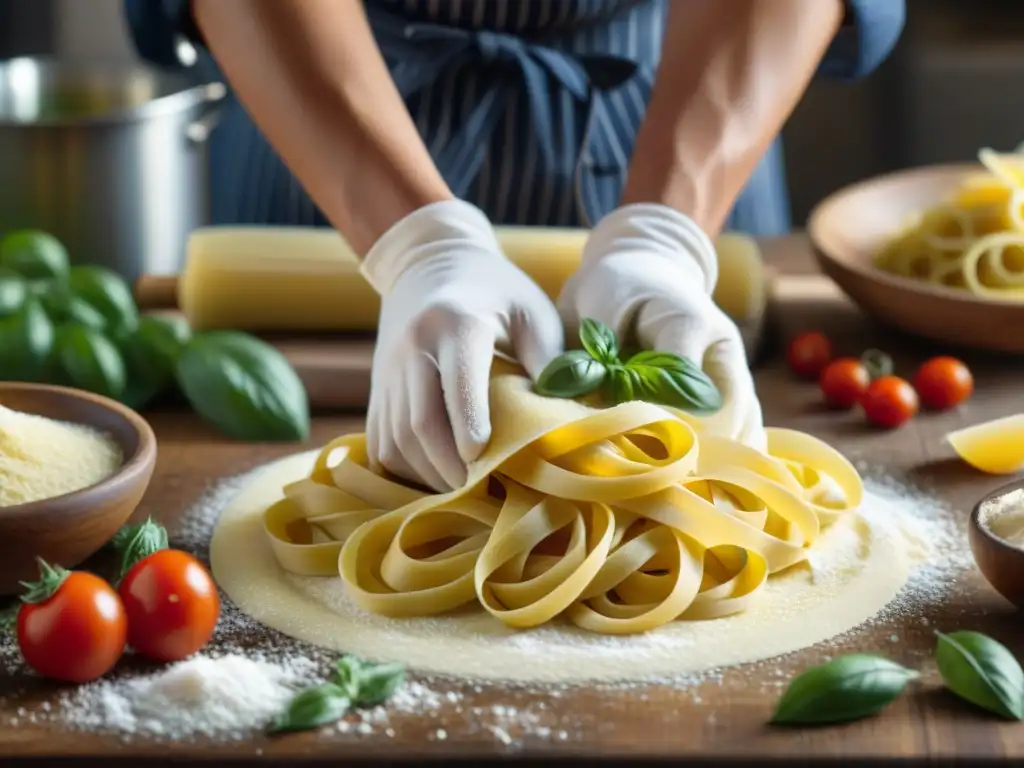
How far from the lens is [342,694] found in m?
1.59

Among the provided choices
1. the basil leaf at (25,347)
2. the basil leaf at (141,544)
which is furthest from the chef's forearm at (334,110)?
the basil leaf at (141,544)

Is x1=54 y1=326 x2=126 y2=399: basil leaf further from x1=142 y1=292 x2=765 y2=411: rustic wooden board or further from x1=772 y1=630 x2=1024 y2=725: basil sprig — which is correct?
x1=772 y1=630 x2=1024 y2=725: basil sprig

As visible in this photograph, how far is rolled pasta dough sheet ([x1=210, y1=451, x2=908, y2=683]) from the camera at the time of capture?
1702 mm

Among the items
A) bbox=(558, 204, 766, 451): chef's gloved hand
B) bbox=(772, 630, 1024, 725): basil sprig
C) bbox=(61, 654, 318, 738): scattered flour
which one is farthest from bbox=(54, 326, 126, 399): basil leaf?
bbox=(772, 630, 1024, 725): basil sprig

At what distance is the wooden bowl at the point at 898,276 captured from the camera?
2668 mm

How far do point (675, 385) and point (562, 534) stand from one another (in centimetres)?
24

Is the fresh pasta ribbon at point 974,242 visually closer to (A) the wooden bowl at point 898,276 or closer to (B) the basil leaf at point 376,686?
(A) the wooden bowl at point 898,276

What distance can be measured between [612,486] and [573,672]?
263 mm

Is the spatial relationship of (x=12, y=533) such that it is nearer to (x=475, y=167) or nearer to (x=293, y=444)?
(x=293, y=444)

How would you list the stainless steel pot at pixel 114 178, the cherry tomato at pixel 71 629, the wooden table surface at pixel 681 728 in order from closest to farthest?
1. the wooden table surface at pixel 681 728
2. the cherry tomato at pixel 71 629
3. the stainless steel pot at pixel 114 178

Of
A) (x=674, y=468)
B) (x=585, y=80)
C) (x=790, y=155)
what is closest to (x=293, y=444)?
(x=674, y=468)

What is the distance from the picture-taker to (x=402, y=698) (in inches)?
64.0

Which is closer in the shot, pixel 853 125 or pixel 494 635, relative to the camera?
pixel 494 635

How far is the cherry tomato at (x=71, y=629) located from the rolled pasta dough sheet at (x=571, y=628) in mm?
233
